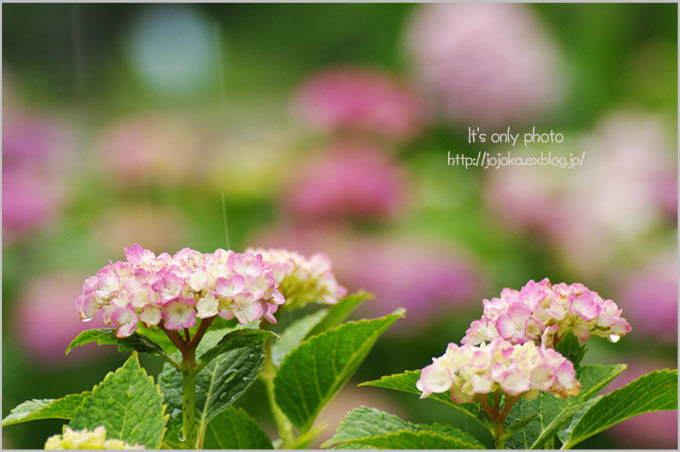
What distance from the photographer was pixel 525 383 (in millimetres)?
242

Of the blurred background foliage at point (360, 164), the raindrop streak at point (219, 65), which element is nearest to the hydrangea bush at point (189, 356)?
the blurred background foliage at point (360, 164)

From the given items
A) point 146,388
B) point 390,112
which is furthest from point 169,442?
point 390,112

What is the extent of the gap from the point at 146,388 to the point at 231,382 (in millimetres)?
45

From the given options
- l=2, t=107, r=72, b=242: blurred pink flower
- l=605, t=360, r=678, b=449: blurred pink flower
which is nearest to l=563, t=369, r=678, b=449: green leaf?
l=605, t=360, r=678, b=449: blurred pink flower

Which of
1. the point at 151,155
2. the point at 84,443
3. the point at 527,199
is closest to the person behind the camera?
the point at 84,443

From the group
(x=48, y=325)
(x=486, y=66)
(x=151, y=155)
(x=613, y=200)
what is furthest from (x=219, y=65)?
(x=613, y=200)

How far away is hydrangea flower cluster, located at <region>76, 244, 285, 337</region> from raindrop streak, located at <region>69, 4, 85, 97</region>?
150cm

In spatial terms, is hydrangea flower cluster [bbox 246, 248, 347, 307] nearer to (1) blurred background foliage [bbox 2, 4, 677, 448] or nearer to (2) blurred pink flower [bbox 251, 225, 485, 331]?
(1) blurred background foliage [bbox 2, 4, 677, 448]

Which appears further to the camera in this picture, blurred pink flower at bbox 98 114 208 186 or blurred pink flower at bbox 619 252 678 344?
blurred pink flower at bbox 98 114 208 186

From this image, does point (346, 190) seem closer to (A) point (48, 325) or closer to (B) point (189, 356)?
(A) point (48, 325)

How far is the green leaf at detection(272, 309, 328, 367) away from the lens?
37cm

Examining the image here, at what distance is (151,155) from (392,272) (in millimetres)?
421

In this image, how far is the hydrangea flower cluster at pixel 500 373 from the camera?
243 millimetres

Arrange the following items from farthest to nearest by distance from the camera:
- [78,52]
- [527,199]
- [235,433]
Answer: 1. [78,52]
2. [527,199]
3. [235,433]
